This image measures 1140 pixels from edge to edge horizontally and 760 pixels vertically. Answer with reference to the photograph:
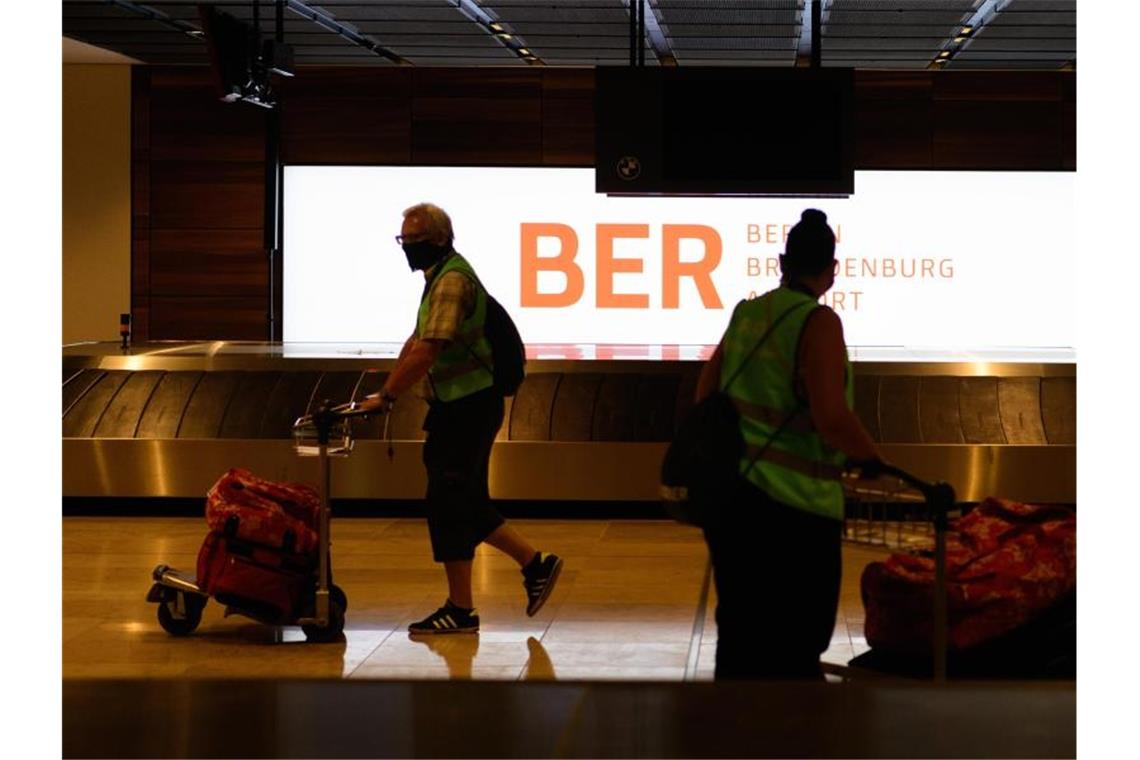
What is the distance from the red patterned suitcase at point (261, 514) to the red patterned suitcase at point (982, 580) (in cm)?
230

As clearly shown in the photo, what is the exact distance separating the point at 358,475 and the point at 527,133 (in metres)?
6.60

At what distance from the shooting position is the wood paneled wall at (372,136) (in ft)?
49.3

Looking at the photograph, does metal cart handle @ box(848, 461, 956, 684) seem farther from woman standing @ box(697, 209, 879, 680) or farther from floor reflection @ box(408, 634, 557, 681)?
floor reflection @ box(408, 634, 557, 681)

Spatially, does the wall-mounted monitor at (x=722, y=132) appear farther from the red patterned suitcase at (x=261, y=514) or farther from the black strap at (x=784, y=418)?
the black strap at (x=784, y=418)

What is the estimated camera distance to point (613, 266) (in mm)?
15484

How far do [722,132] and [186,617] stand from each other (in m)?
5.00

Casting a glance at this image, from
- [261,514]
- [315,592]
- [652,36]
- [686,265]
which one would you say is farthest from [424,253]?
[686,265]

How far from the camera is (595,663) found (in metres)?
5.52

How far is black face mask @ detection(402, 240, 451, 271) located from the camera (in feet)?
18.9

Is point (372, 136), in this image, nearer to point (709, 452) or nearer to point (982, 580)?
point (982, 580)

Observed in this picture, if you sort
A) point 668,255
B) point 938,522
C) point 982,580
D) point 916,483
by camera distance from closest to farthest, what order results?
point 916,483 < point 938,522 < point 982,580 < point 668,255

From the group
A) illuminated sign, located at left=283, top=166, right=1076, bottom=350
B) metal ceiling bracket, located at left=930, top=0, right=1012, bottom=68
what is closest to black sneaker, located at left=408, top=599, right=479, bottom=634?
metal ceiling bracket, located at left=930, top=0, right=1012, bottom=68

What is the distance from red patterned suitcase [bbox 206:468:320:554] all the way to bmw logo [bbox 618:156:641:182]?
4149mm

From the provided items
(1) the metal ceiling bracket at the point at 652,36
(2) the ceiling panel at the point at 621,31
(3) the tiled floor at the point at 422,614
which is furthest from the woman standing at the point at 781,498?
(2) the ceiling panel at the point at 621,31
